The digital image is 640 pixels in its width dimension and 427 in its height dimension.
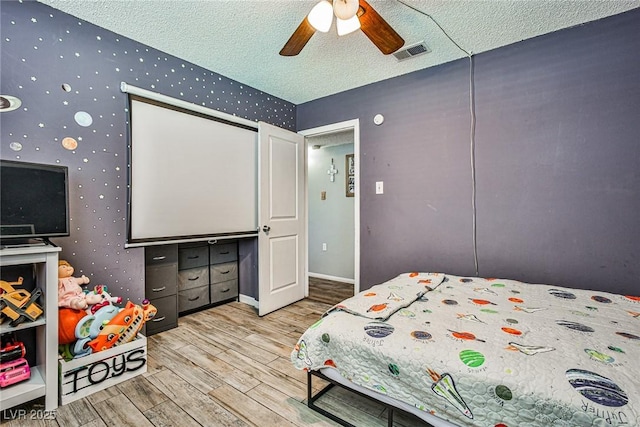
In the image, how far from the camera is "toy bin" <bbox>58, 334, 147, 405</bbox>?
171cm

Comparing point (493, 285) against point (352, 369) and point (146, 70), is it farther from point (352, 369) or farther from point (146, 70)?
point (146, 70)

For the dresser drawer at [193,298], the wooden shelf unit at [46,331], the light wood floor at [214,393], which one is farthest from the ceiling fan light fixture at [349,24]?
the dresser drawer at [193,298]

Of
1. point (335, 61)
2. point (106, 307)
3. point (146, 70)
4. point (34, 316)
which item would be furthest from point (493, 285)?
point (146, 70)

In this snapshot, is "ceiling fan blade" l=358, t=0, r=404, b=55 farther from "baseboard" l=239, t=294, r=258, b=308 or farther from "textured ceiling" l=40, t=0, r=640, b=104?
"baseboard" l=239, t=294, r=258, b=308

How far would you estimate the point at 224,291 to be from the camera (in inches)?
136

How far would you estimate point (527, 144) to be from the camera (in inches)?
93.4

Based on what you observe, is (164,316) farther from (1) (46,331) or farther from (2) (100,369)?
(1) (46,331)

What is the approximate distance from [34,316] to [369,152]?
9.53 ft

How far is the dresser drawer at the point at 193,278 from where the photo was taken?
10.0 ft

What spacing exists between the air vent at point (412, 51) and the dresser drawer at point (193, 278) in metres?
2.86

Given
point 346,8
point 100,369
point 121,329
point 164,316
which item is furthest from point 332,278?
point 346,8

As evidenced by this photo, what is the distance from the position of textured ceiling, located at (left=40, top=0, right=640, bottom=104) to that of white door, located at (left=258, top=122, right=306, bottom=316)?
0.79 m

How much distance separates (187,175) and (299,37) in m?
1.53

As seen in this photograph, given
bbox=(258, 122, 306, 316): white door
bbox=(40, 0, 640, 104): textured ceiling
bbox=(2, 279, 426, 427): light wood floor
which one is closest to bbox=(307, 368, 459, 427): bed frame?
bbox=(2, 279, 426, 427): light wood floor
